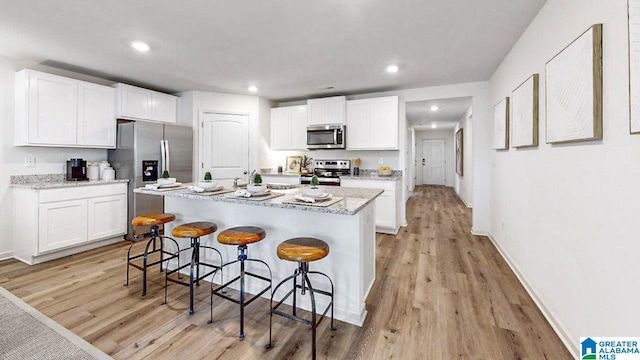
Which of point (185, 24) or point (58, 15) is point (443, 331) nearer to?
point (185, 24)

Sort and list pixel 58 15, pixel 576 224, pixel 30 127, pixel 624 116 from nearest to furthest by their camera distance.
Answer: pixel 624 116
pixel 576 224
pixel 58 15
pixel 30 127

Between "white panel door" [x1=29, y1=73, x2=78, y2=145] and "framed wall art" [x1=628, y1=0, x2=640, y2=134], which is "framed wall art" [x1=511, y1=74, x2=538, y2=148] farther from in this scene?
"white panel door" [x1=29, y1=73, x2=78, y2=145]

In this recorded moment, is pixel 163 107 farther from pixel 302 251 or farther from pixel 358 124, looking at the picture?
pixel 302 251

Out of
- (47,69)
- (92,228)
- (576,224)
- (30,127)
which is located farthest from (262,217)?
(47,69)

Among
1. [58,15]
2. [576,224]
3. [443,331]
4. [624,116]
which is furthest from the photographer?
[58,15]

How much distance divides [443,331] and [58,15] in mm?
3931

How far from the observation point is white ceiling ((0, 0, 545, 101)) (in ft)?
7.10

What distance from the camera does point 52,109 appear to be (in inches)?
131

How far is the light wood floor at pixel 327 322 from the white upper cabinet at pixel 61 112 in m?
1.53

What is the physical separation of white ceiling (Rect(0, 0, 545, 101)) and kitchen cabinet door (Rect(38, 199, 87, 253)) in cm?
176

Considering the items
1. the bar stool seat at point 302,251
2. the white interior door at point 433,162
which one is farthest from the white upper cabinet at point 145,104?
the white interior door at point 433,162

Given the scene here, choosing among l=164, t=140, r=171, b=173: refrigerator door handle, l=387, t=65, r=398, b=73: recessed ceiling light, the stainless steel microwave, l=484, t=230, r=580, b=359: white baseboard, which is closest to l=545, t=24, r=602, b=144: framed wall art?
l=484, t=230, r=580, b=359: white baseboard

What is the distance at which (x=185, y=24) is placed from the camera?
7.98 ft

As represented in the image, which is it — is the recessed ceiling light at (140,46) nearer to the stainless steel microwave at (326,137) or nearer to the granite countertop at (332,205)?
the granite countertop at (332,205)
